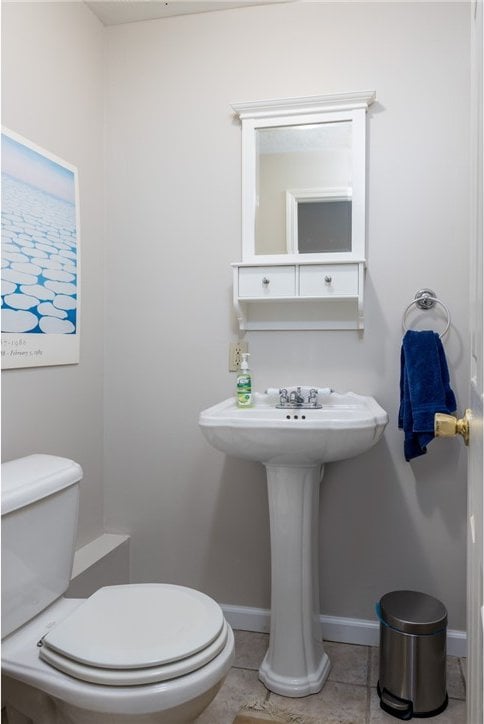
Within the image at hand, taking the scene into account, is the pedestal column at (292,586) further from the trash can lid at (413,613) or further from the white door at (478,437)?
the white door at (478,437)

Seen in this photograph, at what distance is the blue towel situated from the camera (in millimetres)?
1928

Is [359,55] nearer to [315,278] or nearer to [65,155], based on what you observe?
[315,278]

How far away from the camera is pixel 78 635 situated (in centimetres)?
133

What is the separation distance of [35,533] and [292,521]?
0.83m

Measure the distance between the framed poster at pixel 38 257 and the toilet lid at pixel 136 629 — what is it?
2.65 ft

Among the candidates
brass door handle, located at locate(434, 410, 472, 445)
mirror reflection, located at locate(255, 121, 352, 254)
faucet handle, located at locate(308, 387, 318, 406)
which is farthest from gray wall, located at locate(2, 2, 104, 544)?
brass door handle, located at locate(434, 410, 472, 445)

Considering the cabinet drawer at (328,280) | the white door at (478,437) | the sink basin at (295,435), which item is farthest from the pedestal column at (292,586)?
the white door at (478,437)

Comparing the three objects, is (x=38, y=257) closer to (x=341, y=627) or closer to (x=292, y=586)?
(x=292, y=586)

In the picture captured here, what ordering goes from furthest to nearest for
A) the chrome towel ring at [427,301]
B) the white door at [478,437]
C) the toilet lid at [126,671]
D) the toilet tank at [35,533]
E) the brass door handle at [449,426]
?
the chrome towel ring at [427,301] → the toilet tank at [35,533] → the toilet lid at [126,671] → the brass door handle at [449,426] → the white door at [478,437]

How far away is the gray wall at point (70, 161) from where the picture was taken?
5.93 ft

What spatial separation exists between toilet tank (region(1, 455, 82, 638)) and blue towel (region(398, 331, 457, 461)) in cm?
115

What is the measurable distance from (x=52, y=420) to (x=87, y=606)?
76 centimetres

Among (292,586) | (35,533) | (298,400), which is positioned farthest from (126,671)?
(298,400)

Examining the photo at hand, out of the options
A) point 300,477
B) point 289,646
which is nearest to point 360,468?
point 300,477
